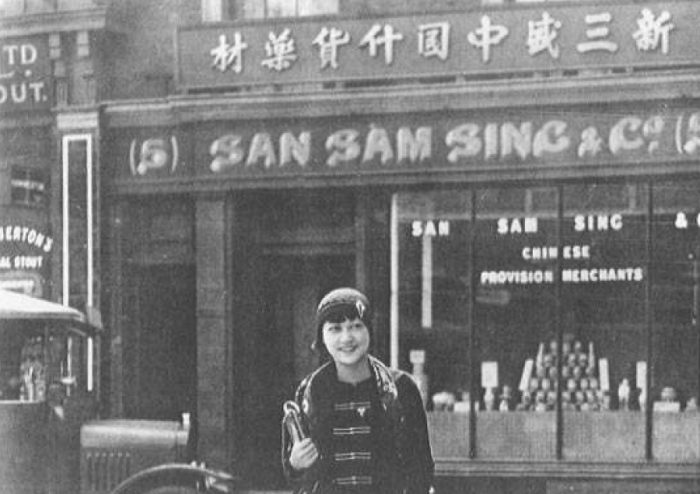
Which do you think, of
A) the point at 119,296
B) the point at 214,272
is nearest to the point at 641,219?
the point at 214,272

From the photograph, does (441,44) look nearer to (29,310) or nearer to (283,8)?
(283,8)

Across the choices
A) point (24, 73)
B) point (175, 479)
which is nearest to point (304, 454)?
point (175, 479)

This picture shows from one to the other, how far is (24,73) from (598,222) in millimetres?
5890

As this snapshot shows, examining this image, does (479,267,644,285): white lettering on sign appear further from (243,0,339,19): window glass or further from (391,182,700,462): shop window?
(243,0,339,19): window glass

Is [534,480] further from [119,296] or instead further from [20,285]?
[20,285]

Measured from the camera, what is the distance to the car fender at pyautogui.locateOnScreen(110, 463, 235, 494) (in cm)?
927

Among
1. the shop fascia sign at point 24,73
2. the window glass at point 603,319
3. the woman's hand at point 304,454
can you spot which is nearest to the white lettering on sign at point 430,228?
the window glass at point 603,319

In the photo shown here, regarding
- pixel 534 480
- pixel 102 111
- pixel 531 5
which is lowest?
pixel 534 480

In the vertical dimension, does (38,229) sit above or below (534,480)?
above

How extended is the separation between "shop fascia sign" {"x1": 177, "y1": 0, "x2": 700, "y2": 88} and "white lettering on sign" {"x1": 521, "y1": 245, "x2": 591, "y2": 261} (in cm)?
161

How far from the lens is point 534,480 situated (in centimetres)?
1198

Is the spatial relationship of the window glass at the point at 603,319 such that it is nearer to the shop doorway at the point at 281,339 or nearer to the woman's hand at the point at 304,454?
the shop doorway at the point at 281,339

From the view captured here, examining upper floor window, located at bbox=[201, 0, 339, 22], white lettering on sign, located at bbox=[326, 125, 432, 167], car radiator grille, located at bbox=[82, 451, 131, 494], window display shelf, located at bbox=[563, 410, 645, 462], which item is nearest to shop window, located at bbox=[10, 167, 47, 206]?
upper floor window, located at bbox=[201, 0, 339, 22]

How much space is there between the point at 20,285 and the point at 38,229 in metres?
0.60
